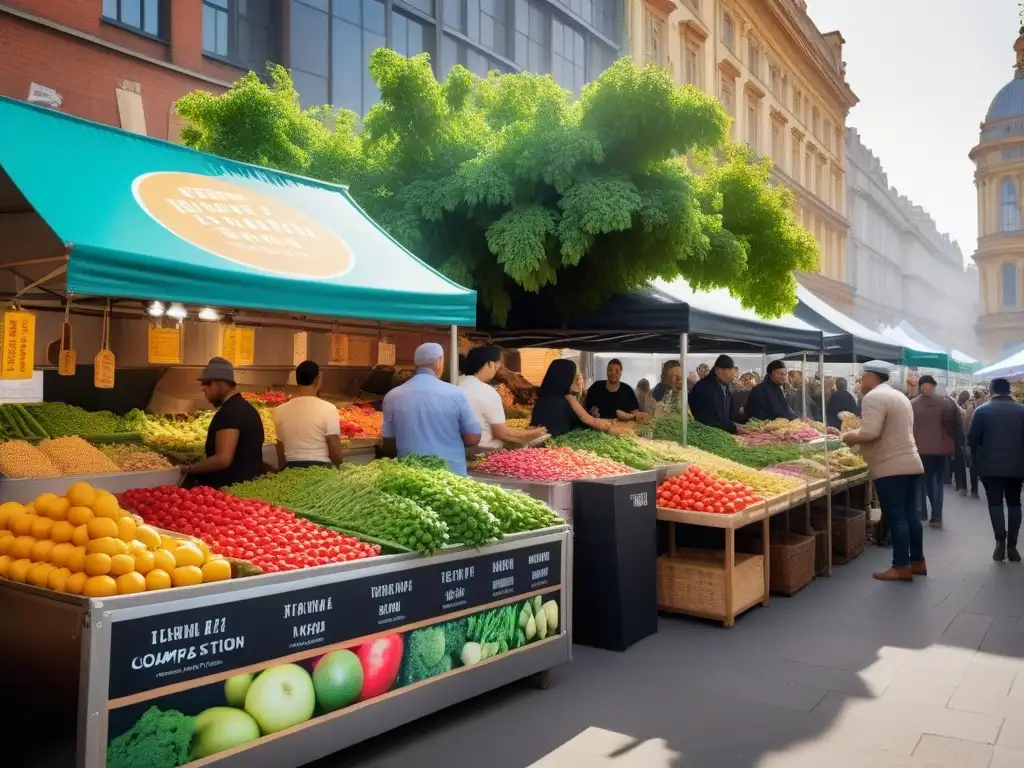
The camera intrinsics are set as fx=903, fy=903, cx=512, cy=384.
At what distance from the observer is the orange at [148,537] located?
413 centimetres

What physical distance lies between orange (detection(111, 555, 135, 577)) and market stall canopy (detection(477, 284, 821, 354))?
6.54 metres

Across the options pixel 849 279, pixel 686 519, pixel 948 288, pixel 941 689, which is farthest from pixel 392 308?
pixel 948 288

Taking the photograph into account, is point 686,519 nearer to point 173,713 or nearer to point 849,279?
point 173,713

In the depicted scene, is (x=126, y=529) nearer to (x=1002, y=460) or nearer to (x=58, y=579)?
(x=58, y=579)

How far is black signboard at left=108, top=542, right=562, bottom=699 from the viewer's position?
3.66 m

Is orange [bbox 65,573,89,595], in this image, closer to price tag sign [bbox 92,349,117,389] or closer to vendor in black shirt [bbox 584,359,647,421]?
price tag sign [bbox 92,349,117,389]

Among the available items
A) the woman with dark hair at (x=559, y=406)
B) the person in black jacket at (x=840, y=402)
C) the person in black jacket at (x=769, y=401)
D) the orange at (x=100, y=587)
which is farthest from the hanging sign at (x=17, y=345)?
the person in black jacket at (x=840, y=402)

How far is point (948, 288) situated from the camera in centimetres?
10912

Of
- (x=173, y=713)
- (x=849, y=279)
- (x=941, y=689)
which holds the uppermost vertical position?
(x=849, y=279)

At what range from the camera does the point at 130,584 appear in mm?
3715

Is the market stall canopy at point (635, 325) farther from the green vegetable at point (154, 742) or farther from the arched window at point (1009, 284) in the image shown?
the arched window at point (1009, 284)

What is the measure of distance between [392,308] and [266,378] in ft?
22.1

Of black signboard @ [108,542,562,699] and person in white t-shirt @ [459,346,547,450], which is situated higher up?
person in white t-shirt @ [459,346,547,450]

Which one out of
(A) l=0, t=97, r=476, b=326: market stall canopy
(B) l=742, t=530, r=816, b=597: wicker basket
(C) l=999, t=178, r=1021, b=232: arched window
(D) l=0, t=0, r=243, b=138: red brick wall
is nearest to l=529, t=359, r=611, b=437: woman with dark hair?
(B) l=742, t=530, r=816, b=597: wicker basket
